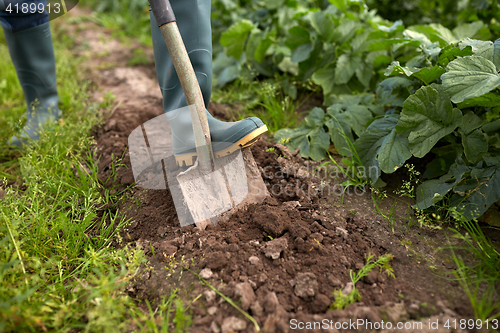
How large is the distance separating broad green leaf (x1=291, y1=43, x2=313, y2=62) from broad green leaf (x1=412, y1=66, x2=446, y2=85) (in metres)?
0.94

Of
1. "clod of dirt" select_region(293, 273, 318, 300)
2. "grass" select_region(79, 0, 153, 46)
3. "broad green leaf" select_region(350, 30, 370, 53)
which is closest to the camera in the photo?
"clod of dirt" select_region(293, 273, 318, 300)

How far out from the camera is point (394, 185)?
1725mm

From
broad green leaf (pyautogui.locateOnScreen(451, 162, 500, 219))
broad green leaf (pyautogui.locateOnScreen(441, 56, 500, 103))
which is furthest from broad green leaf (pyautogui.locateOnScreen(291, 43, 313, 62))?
broad green leaf (pyautogui.locateOnScreen(451, 162, 500, 219))

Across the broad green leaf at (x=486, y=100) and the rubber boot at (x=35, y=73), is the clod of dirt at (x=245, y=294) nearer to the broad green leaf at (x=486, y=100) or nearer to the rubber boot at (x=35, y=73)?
the broad green leaf at (x=486, y=100)

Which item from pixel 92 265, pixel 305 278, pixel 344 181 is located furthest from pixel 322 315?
pixel 92 265

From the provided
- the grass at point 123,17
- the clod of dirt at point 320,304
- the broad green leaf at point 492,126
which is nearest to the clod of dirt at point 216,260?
the clod of dirt at point 320,304

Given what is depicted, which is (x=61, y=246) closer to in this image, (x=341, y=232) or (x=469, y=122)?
(x=341, y=232)

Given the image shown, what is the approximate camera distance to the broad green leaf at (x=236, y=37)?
2.49 metres

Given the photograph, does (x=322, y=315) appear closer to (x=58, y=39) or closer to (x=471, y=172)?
(x=471, y=172)

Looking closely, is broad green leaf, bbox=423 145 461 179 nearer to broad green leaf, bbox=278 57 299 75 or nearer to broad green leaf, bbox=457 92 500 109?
broad green leaf, bbox=457 92 500 109

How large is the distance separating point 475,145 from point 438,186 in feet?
0.82

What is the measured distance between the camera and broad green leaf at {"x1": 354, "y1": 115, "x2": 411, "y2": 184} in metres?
1.56

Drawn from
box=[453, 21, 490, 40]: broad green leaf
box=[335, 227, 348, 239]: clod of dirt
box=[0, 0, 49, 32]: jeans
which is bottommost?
box=[335, 227, 348, 239]: clod of dirt

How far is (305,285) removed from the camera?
120 centimetres
